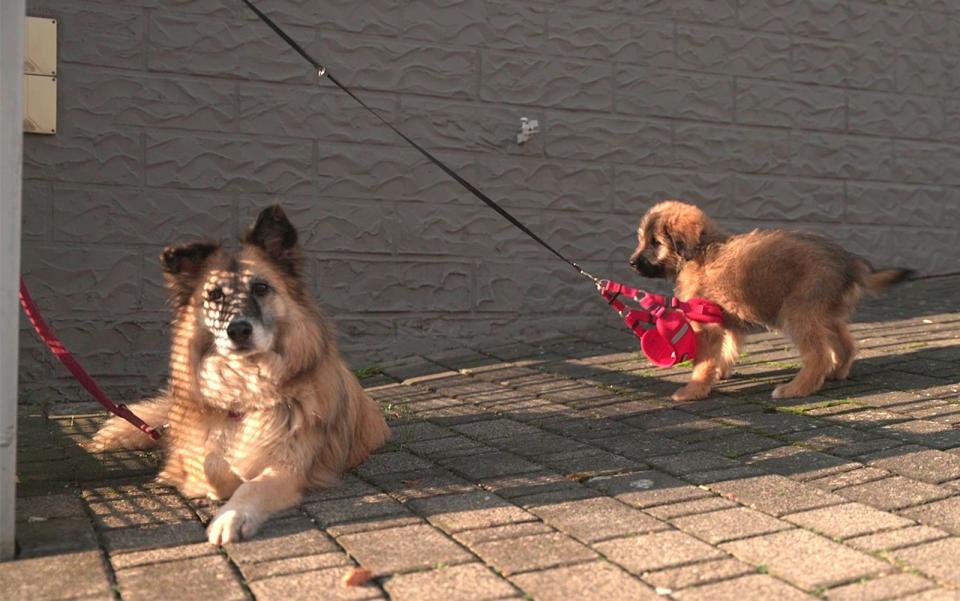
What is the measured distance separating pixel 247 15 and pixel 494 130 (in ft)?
6.65

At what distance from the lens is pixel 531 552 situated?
342 cm

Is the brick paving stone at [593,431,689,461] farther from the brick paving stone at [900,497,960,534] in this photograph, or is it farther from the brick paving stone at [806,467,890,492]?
the brick paving stone at [900,497,960,534]

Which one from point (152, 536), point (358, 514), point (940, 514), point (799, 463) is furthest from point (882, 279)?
point (152, 536)

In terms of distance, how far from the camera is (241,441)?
4.31 m

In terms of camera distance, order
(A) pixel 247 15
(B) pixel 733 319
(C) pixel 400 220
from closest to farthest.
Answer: (B) pixel 733 319, (A) pixel 247 15, (C) pixel 400 220

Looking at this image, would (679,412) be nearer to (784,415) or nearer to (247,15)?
(784,415)

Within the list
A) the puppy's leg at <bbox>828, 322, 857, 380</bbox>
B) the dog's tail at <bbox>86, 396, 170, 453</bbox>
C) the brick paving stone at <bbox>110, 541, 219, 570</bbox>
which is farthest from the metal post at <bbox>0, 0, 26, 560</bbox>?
the puppy's leg at <bbox>828, 322, 857, 380</bbox>

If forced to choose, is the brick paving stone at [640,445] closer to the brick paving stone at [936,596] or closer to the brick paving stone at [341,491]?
the brick paving stone at [341,491]

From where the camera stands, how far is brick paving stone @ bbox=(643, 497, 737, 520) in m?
3.81

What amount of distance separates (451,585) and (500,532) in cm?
53

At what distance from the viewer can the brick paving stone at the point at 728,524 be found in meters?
3.54

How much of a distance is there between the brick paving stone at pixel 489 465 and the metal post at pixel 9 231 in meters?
1.83

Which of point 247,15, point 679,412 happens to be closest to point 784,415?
point 679,412

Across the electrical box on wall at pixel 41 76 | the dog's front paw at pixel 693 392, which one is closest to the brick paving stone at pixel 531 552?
the dog's front paw at pixel 693 392
